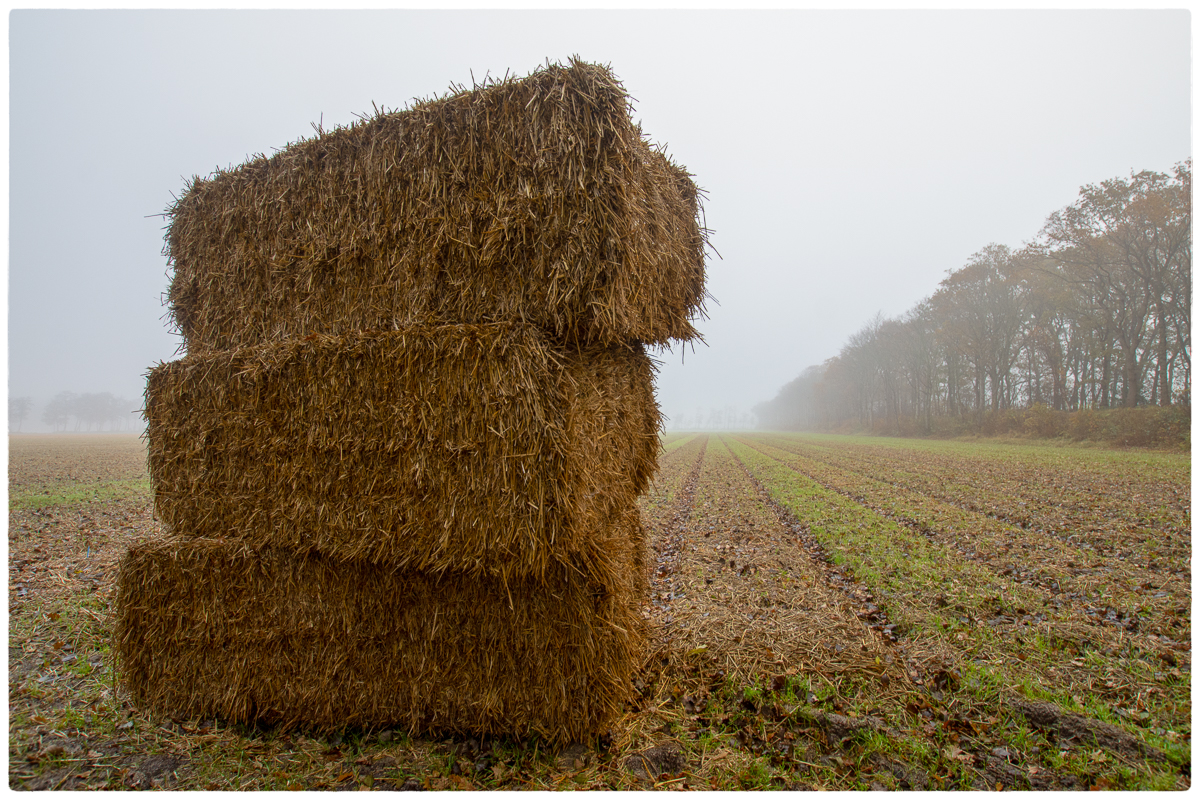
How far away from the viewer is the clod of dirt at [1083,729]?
2857mm

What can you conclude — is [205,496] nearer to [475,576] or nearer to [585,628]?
[475,576]

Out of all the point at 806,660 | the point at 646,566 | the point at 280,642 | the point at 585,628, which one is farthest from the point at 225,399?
the point at 806,660

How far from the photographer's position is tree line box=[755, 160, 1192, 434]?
24.0 m

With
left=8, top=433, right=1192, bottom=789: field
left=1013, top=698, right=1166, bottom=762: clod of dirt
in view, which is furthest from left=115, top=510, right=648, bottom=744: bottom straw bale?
left=1013, top=698, right=1166, bottom=762: clod of dirt

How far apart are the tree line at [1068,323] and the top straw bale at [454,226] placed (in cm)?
2704

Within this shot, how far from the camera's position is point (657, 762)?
291 centimetres

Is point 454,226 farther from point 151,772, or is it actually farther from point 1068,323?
point 1068,323

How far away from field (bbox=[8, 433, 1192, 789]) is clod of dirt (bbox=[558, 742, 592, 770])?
12 millimetres

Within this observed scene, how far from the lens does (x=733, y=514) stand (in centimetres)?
1059

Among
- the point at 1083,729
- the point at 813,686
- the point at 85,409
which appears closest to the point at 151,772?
the point at 813,686

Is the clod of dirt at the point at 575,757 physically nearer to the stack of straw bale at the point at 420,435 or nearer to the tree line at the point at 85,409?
the stack of straw bale at the point at 420,435

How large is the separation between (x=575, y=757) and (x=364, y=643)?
1472 millimetres

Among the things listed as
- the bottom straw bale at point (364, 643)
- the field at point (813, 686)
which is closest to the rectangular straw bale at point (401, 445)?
the bottom straw bale at point (364, 643)

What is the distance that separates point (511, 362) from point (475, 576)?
1.26 m
